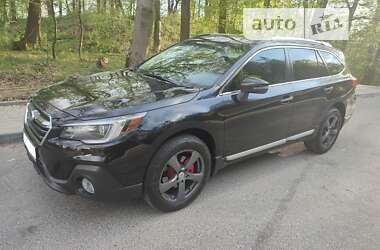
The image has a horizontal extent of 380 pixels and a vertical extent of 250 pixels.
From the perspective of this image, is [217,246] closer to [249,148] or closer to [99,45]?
[249,148]

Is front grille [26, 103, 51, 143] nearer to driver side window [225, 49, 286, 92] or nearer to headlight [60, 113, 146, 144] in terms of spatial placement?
headlight [60, 113, 146, 144]

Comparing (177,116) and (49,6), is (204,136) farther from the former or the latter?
(49,6)

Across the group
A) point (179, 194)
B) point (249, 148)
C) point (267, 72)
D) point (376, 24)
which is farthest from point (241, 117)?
point (376, 24)

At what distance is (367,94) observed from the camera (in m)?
10.6

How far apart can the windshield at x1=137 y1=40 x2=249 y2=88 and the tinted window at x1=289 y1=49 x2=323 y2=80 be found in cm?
80

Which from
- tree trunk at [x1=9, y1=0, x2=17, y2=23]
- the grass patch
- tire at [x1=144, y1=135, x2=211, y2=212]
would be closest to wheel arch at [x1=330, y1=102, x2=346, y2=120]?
tire at [x1=144, y1=135, x2=211, y2=212]

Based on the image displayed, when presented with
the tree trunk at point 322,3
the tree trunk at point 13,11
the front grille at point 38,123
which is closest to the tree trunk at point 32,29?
the tree trunk at point 13,11

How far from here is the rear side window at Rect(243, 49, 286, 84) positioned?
148 inches

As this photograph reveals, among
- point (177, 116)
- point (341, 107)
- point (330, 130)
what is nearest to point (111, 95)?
point (177, 116)

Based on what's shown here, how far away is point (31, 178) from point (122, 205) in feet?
3.84

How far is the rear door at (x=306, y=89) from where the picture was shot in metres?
4.28

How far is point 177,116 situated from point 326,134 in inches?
115

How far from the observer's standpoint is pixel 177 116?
3062 mm

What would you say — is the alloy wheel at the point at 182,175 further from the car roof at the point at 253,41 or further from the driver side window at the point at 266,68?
the car roof at the point at 253,41
